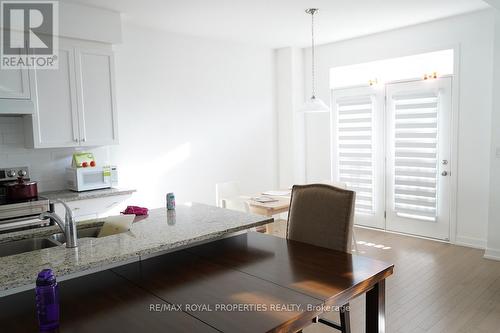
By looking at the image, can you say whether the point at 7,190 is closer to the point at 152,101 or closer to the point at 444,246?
the point at 152,101

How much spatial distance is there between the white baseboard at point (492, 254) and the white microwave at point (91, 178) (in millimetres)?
4119

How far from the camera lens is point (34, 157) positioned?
3814 millimetres

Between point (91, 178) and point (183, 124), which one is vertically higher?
point (183, 124)

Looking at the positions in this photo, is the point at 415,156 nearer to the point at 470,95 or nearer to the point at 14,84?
the point at 470,95

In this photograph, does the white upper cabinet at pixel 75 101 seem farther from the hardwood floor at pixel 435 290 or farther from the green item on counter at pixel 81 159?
the hardwood floor at pixel 435 290

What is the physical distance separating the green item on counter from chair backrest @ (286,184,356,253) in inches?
93.5

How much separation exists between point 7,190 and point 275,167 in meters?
3.82

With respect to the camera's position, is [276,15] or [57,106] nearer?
[57,106]

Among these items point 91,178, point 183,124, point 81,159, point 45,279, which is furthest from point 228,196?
point 45,279

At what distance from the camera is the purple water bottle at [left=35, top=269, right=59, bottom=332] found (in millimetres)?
1271

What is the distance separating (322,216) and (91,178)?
2.55m

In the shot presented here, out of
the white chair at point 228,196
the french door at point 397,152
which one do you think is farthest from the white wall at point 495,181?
the white chair at point 228,196

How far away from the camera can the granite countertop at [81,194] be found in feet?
11.6

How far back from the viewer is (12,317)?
1.41m
